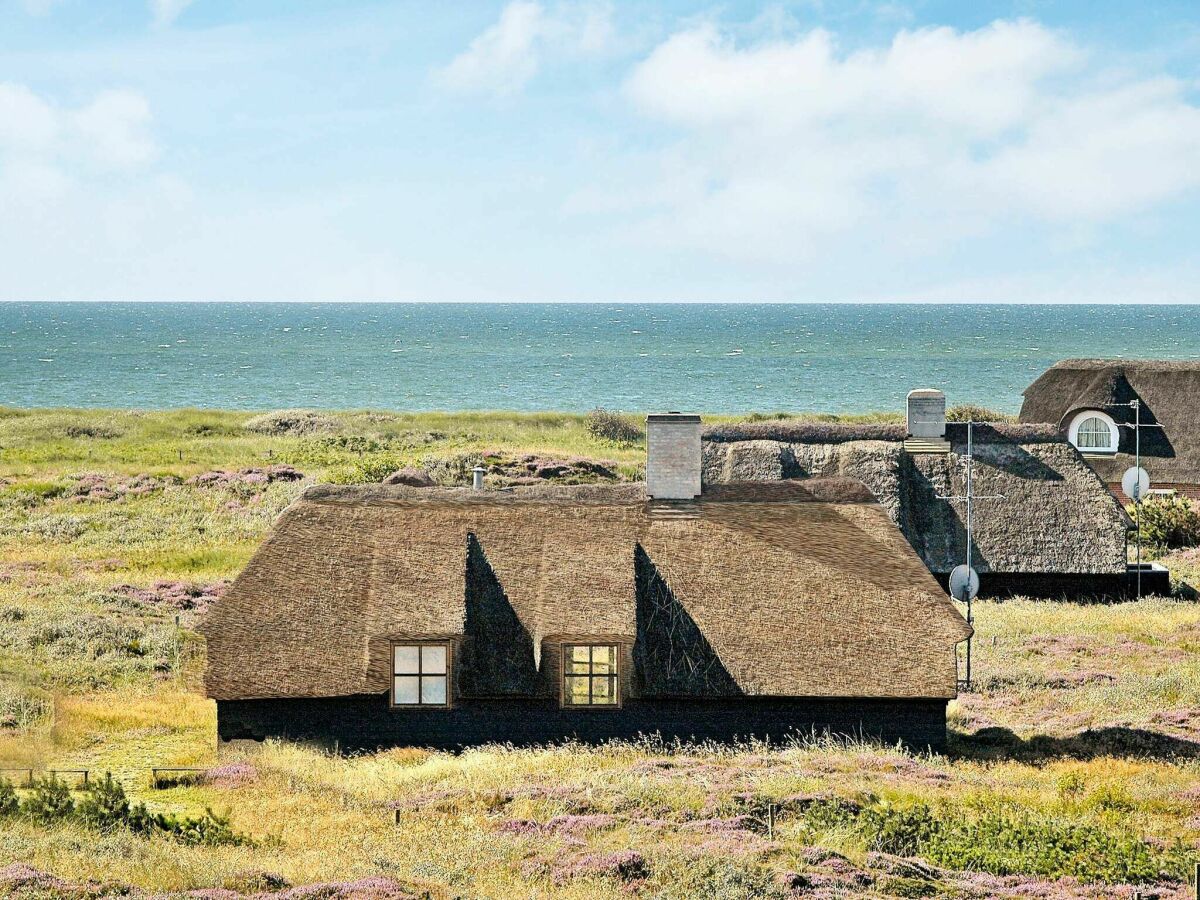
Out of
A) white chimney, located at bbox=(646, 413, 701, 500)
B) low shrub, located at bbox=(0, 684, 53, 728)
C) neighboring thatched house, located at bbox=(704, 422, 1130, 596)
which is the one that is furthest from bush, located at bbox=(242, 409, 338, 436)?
white chimney, located at bbox=(646, 413, 701, 500)

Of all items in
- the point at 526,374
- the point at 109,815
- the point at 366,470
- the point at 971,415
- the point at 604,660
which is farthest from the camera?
the point at 526,374

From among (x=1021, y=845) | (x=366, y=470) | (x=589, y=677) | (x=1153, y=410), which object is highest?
(x=1153, y=410)

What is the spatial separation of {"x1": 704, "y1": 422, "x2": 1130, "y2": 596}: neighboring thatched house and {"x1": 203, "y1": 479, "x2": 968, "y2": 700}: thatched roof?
11265 mm

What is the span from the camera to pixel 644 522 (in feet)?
72.0

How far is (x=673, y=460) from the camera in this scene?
22.3 m

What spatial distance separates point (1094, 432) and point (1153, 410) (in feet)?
6.37

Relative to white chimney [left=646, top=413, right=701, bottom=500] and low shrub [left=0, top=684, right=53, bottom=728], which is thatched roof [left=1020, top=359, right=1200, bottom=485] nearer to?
white chimney [left=646, top=413, right=701, bottom=500]

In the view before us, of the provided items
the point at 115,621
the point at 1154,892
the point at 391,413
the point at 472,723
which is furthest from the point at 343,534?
the point at 391,413

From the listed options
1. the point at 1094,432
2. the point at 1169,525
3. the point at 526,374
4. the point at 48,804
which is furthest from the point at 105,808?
the point at 526,374

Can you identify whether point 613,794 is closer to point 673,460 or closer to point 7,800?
point 673,460

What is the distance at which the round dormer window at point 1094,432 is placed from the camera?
43.4 m

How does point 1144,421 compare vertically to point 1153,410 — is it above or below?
below

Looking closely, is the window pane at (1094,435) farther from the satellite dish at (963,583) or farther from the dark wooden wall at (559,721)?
the dark wooden wall at (559,721)

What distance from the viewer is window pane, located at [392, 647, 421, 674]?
20172 mm
